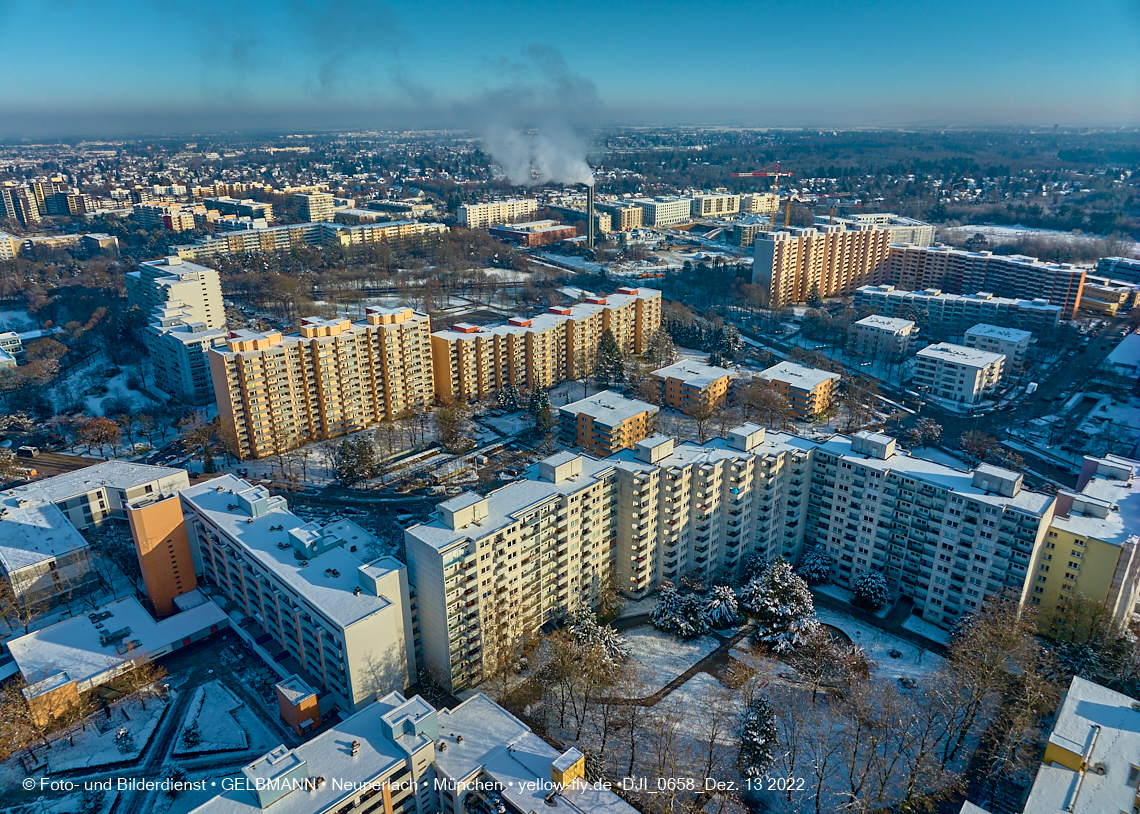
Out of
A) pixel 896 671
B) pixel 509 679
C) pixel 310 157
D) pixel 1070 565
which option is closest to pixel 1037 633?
pixel 1070 565

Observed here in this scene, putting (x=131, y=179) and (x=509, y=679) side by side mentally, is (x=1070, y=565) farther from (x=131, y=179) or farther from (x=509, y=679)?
(x=131, y=179)

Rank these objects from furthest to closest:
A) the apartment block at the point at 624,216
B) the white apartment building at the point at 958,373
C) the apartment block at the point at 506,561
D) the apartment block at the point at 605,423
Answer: the apartment block at the point at 624,216, the white apartment building at the point at 958,373, the apartment block at the point at 605,423, the apartment block at the point at 506,561

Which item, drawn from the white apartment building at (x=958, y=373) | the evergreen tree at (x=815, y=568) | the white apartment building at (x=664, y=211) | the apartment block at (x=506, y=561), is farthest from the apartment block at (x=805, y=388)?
the white apartment building at (x=664, y=211)

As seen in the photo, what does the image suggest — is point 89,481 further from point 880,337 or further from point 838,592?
point 880,337

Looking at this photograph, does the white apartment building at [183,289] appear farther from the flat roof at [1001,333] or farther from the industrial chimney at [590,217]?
the flat roof at [1001,333]

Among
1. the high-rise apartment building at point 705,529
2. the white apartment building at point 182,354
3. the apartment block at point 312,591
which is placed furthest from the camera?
the white apartment building at point 182,354

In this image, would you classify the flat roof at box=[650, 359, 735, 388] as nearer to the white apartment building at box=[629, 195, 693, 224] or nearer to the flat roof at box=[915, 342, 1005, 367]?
the flat roof at box=[915, 342, 1005, 367]

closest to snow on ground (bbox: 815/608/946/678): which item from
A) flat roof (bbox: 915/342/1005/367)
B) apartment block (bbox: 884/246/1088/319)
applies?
flat roof (bbox: 915/342/1005/367)
